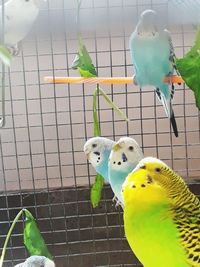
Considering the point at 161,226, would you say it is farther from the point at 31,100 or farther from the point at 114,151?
the point at 31,100

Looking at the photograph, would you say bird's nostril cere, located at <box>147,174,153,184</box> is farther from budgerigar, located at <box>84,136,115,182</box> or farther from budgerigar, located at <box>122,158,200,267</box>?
budgerigar, located at <box>84,136,115,182</box>

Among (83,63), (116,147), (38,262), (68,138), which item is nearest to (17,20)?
(83,63)

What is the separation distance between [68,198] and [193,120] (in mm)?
454

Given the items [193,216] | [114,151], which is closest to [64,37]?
[114,151]

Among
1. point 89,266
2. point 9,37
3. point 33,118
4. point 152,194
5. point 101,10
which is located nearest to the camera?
point 152,194

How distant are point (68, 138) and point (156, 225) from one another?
3.52 feet

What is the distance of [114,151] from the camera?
1.90 feet

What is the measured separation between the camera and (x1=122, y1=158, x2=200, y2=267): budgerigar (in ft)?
1.58

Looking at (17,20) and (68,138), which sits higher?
(17,20)

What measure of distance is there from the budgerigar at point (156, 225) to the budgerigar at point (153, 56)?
0.20 metres

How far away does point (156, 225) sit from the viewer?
0.49 meters

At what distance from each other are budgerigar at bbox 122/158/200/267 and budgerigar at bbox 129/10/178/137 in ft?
0.65

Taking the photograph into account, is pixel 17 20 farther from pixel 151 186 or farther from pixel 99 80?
pixel 151 186

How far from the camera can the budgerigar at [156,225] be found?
48cm
